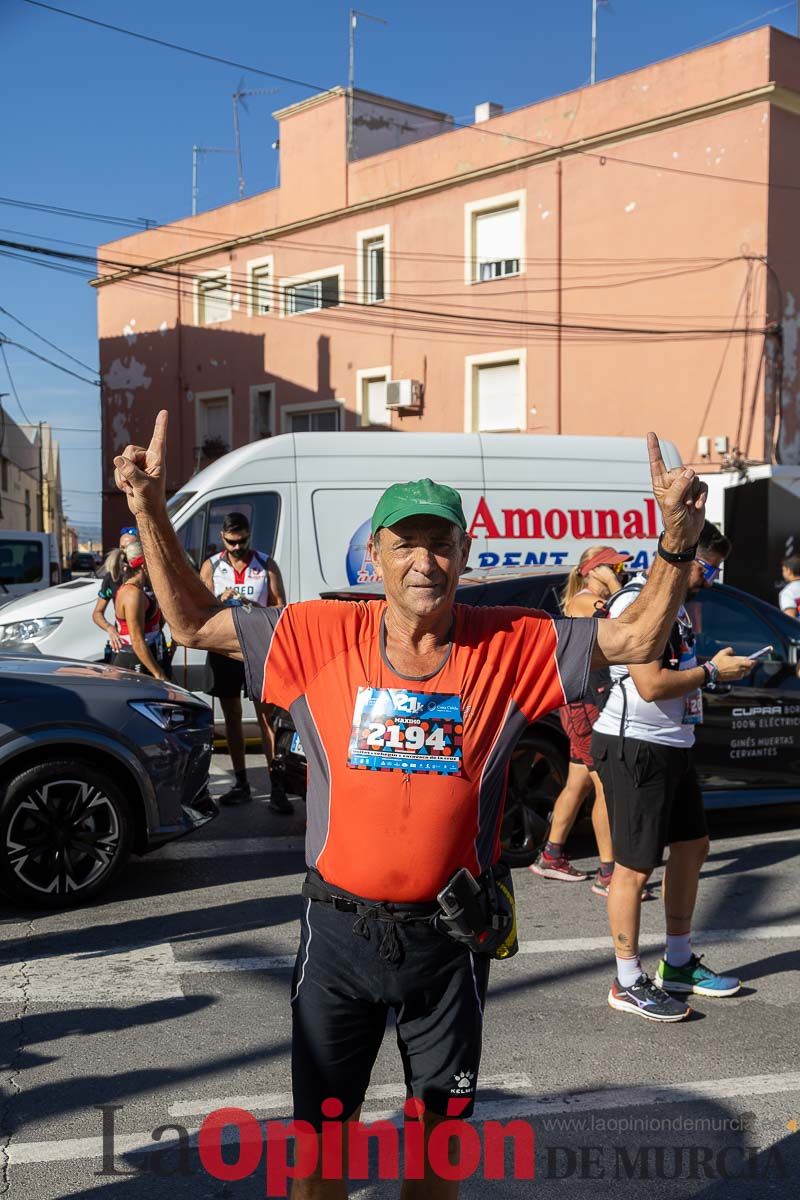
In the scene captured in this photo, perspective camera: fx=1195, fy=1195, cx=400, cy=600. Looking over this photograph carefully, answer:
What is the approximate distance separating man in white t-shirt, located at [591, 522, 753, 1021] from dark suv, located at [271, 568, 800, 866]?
1.92 meters

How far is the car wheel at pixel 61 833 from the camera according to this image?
552 cm

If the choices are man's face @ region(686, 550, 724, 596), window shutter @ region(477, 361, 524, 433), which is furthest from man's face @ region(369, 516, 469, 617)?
window shutter @ region(477, 361, 524, 433)

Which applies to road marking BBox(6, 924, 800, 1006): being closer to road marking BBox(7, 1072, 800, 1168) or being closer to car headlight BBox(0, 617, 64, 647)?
road marking BBox(7, 1072, 800, 1168)

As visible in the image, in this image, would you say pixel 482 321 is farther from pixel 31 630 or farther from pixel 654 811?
pixel 654 811

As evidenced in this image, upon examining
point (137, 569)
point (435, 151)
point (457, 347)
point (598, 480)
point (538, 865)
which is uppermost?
point (435, 151)

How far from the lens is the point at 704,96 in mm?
20438

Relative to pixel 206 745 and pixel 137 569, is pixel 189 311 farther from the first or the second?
pixel 206 745

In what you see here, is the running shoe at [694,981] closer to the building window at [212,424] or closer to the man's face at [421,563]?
the man's face at [421,563]

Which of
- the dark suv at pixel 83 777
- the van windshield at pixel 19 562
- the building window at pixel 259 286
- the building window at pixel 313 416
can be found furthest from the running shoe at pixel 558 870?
the building window at pixel 259 286

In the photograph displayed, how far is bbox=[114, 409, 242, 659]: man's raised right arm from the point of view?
101 inches

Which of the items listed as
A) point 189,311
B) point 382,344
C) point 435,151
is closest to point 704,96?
point 435,151

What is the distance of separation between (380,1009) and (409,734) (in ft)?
1.91

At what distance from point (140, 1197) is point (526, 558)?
8022 mm

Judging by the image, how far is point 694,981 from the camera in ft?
15.2
